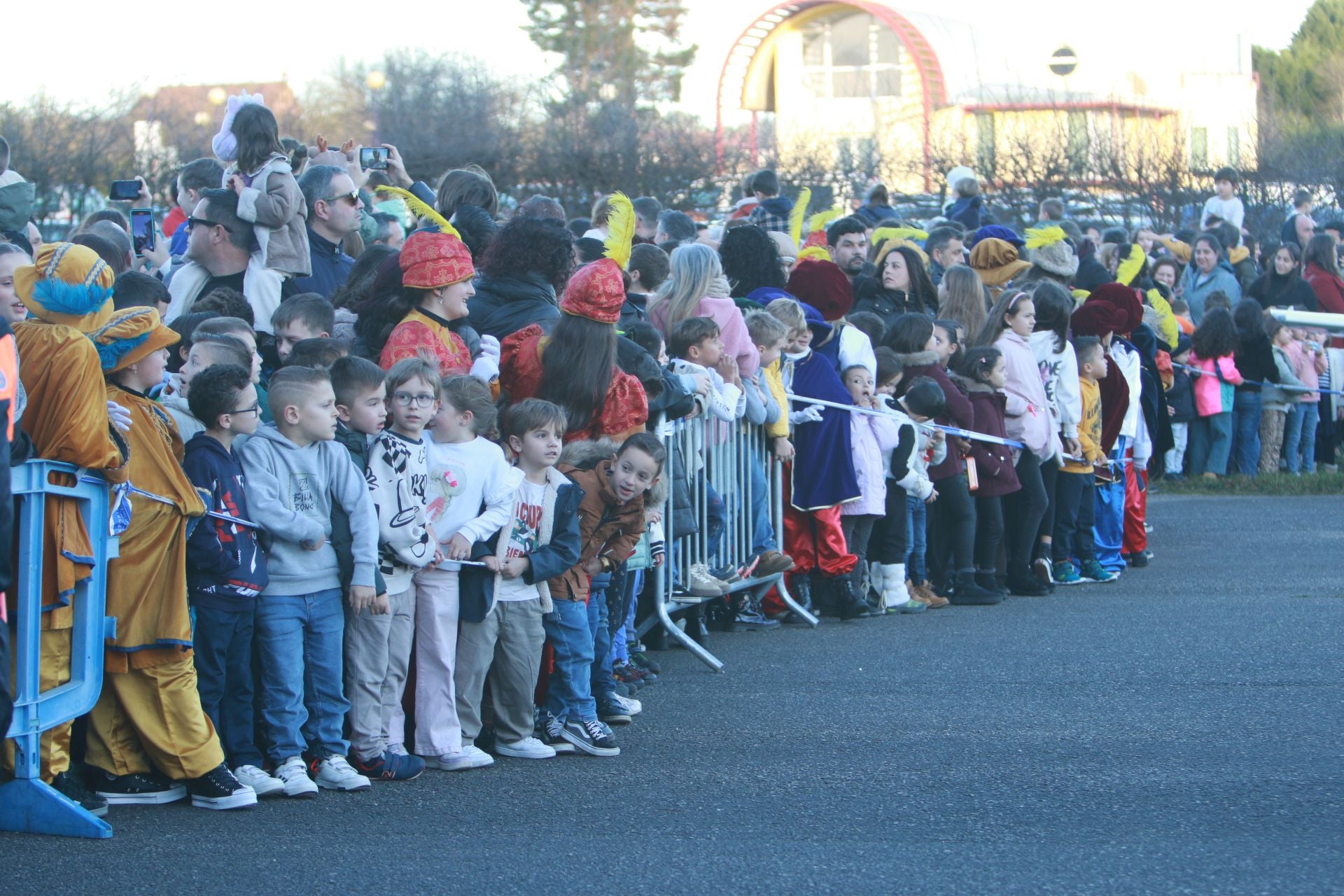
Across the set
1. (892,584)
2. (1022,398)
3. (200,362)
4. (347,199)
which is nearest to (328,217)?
(347,199)

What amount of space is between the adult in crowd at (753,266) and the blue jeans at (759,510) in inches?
51.6

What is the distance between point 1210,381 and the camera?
55.1ft

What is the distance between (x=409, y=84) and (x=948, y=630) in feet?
105

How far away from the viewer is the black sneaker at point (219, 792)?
5.61 metres

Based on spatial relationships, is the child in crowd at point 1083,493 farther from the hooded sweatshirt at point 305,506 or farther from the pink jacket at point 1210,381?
the hooded sweatshirt at point 305,506

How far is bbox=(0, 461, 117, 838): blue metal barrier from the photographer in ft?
16.7

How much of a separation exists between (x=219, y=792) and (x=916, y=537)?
5805 millimetres

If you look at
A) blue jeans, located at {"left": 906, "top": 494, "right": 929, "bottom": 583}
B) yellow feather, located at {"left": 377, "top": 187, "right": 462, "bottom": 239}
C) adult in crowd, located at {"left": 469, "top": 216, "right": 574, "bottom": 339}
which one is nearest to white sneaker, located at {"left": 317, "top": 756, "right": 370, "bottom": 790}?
adult in crowd, located at {"left": 469, "top": 216, "right": 574, "bottom": 339}

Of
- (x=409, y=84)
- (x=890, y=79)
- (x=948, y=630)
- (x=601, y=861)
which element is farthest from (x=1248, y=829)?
(x=890, y=79)

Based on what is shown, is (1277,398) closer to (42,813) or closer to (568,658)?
(568,658)

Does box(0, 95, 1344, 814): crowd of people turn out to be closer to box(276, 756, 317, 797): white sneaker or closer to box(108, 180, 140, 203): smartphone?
box(276, 756, 317, 797): white sneaker

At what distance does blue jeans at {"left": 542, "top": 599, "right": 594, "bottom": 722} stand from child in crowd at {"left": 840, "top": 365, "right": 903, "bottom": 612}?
335 cm

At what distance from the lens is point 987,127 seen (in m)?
31.1

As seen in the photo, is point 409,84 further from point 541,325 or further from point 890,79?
point 541,325
